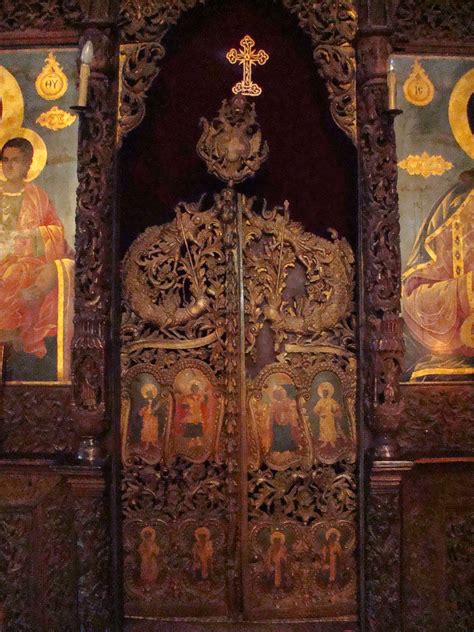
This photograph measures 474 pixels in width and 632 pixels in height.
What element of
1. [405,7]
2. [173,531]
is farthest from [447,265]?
[173,531]

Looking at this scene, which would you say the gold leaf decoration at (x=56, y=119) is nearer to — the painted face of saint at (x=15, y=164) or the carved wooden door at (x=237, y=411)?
the painted face of saint at (x=15, y=164)

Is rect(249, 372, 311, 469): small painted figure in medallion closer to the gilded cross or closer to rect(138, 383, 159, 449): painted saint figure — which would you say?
rect(138, 383, 159, 449): painted saint figure

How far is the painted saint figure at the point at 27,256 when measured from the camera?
14.0 ft

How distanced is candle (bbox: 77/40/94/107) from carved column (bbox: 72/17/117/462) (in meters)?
0.09

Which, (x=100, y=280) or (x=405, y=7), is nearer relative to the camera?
(x=100, y=280)

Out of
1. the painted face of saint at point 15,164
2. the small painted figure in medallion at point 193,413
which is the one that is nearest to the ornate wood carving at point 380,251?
the small painted figure in medallion at point 193,413

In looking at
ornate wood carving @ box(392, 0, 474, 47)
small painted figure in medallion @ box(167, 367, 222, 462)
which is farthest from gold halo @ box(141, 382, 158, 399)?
ornate wood carving @ box(392, 0, 474, 47)

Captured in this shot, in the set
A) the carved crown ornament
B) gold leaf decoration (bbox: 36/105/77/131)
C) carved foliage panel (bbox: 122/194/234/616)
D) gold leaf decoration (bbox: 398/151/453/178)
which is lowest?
carved foliage panel (bbox: 122/194/234/616)

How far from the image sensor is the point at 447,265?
14.1 ft

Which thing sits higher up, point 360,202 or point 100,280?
point 360,202

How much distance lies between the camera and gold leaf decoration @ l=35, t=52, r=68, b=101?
4316mm

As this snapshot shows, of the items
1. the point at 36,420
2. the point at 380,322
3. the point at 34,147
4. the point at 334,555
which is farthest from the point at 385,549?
the point at 34,147

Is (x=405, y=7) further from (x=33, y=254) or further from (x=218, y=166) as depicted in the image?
(x=33, y=254)

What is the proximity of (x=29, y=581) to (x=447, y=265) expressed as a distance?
3315mm
